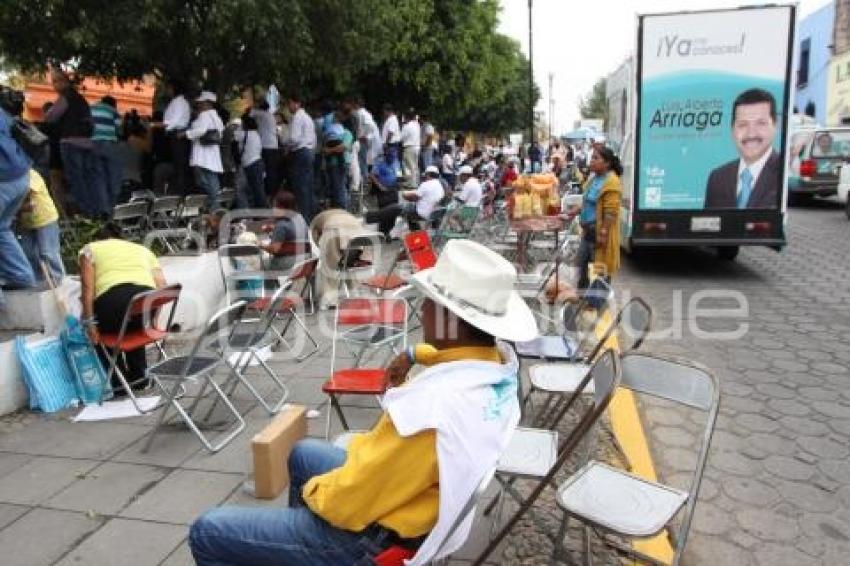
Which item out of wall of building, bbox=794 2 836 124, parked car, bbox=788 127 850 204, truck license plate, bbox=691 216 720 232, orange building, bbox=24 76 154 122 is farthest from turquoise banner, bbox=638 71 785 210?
wall of building, bbox=794 2 836 124

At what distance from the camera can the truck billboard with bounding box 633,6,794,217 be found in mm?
8227

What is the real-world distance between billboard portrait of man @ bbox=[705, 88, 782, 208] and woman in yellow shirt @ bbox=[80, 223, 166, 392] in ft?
21.5

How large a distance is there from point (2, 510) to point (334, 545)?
7.67ft

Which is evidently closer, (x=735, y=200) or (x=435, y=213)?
(x=735, y=200)

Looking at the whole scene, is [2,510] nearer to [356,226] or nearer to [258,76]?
[356,226]

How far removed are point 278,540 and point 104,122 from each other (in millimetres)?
8478

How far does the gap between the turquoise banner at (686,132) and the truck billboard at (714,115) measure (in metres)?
0.01

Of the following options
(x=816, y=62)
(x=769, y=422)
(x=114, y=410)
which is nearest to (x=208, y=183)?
(x=114, y=410)

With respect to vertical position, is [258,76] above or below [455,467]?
above

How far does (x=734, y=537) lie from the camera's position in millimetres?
3357

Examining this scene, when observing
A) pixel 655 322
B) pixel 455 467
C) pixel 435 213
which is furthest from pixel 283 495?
pixel 435 213

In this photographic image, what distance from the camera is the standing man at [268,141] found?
10.8 metres

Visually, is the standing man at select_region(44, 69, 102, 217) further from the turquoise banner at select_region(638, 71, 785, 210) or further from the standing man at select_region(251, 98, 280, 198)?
the turquoise banner at select_region(638, 71, 785, 210)

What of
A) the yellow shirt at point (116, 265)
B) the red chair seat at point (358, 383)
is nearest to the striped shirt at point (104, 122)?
the yellow shirt at point (116, 265)
